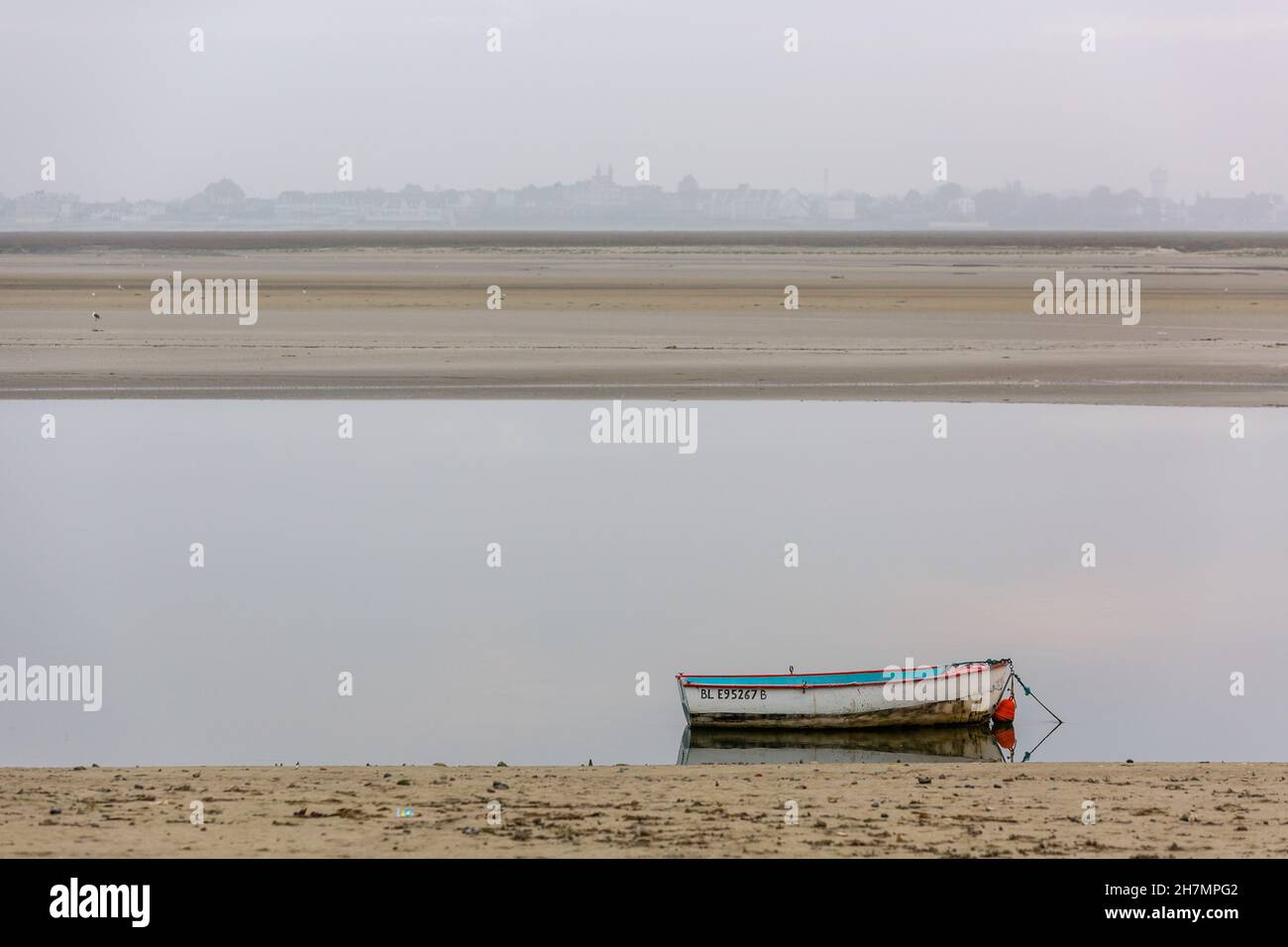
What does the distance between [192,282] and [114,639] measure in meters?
67.6

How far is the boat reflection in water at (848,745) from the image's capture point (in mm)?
17016

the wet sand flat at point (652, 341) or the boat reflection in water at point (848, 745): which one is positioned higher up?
the wet sand flat at point (652, 341)

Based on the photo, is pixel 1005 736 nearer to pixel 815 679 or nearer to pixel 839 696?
pixel 839 696

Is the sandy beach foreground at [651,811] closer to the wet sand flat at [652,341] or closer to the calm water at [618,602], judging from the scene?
the calm water at [618,602]

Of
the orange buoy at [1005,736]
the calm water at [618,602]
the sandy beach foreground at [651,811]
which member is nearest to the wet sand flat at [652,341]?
the calm water at [618,602]

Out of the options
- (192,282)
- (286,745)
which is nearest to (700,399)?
(286,745)

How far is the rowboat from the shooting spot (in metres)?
17.8

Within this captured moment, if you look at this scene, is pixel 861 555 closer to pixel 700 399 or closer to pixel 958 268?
pixel 700 399

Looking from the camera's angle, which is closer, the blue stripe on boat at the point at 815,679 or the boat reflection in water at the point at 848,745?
the boat reflection in water at the point at 848,745

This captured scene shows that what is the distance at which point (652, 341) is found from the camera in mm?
51562

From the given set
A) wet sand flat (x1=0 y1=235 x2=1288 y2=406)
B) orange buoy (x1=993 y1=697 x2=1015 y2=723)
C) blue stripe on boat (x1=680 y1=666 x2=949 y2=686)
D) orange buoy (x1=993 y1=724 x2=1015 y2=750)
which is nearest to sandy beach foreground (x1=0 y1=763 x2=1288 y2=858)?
orange buoy (x1=993 y1=724 x2=1015 y2=750)

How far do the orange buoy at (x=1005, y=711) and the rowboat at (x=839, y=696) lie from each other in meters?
0.09

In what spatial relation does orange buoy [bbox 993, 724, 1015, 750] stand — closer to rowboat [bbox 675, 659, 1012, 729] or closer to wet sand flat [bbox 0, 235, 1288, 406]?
rowboat [bbox 675, 659, 1012, 729]

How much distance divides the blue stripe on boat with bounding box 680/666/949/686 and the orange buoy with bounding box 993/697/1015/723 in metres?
0.78
